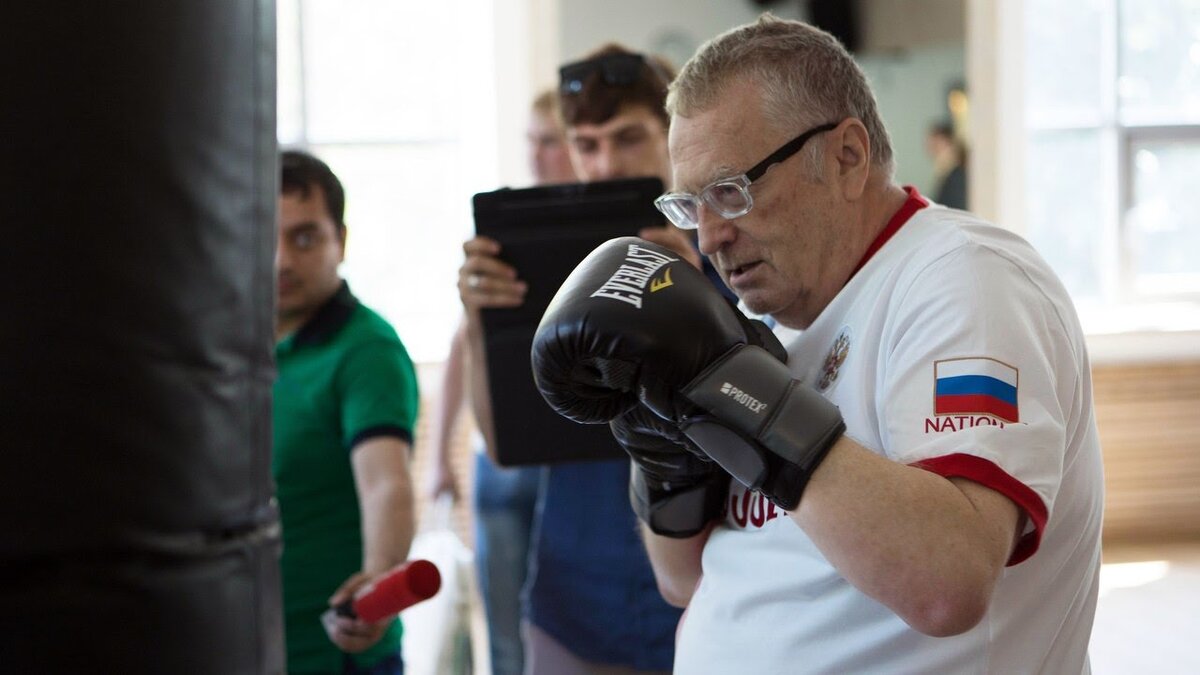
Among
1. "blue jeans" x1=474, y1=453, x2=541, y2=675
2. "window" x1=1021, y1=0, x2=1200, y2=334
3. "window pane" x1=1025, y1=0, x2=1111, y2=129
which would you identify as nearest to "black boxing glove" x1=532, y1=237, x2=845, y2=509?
"blue jeans" x1=474, y1=453, x2=541, y2=675

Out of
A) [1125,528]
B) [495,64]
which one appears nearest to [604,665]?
→ [495,64]

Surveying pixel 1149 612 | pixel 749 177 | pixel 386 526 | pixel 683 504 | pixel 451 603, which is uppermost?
pixel 749 177

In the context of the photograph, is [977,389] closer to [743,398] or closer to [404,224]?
[743,398]

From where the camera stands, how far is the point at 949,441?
106cm

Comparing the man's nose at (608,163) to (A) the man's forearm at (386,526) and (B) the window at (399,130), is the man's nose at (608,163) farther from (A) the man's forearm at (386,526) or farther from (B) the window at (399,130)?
(B) the window at (399,130)

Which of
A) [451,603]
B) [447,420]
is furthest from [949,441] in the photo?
Answer: [447,420]

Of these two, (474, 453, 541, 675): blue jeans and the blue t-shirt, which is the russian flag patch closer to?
the blue t-shirt

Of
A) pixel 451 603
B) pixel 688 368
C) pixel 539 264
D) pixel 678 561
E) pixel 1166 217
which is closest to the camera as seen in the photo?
pixel 688 368

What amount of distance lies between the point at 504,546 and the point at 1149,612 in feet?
10.3

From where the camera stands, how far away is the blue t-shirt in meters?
1.96

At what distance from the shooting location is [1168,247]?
20.4 feet

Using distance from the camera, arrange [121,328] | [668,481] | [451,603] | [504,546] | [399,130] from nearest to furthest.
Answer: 1. [121,328]
2. [668,481]
3. [451,603]
4. [504,546]
5. [399,130]

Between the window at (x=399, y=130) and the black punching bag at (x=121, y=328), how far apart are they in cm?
488

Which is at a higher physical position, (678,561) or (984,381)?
(984,381)
